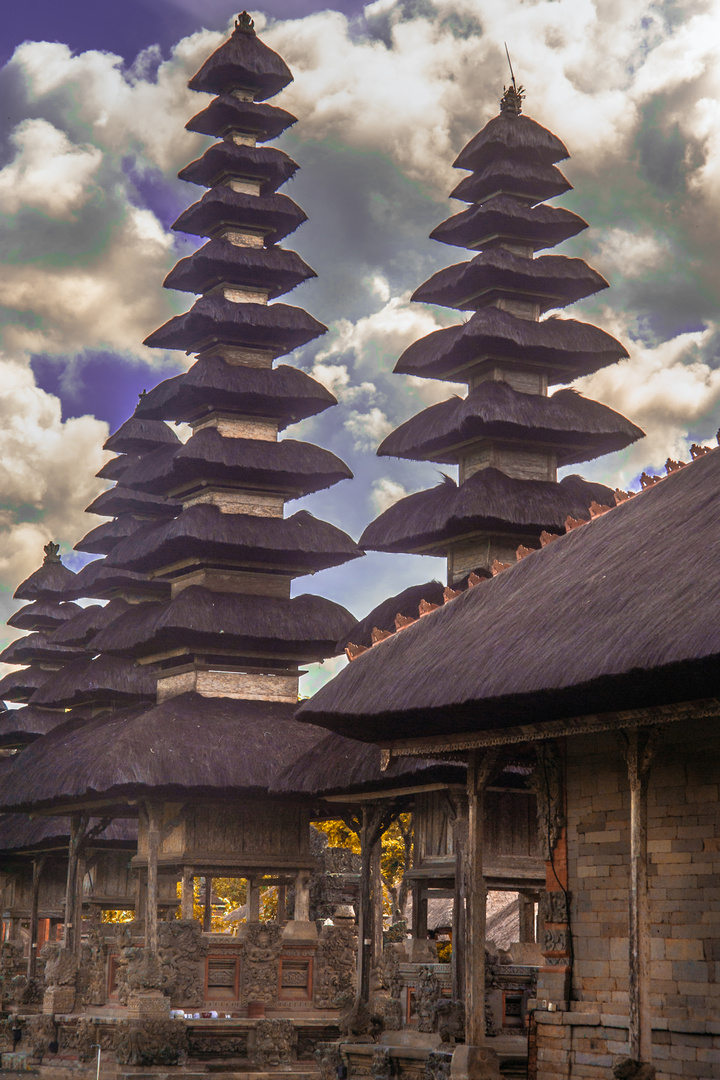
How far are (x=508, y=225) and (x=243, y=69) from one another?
382 inches

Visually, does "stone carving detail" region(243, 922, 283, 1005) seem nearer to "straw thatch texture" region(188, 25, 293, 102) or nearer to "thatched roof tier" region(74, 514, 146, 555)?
"thatched roof tier" region(74, 514, 146, 555)

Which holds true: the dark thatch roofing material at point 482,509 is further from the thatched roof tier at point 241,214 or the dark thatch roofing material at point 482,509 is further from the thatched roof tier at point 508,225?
the thatched roof tier at point 241,214

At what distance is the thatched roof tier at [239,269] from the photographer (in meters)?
36.4

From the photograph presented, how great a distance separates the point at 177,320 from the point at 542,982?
22.6 meters

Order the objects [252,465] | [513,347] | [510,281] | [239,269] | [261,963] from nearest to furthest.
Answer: [261,963] < [513,347] < [510,281] < [252,465] < [239,269]

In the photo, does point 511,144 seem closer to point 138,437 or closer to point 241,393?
point 241,393

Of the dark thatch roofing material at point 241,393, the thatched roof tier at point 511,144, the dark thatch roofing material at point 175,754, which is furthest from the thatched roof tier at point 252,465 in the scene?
the thatched roof tier at point 511,144

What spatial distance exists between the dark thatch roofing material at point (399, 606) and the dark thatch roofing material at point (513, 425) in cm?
330

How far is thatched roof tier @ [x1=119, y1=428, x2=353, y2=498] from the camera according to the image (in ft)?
112

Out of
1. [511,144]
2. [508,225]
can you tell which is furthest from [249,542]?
[511,144]

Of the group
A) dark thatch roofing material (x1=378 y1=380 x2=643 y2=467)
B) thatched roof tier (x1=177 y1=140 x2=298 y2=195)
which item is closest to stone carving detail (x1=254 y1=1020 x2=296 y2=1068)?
dark thatch roofing material (x1=378 y1=380 x2=643 y2=467)

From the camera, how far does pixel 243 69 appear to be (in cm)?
3800

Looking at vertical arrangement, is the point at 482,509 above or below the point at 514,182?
below

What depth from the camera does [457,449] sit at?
102 ft
